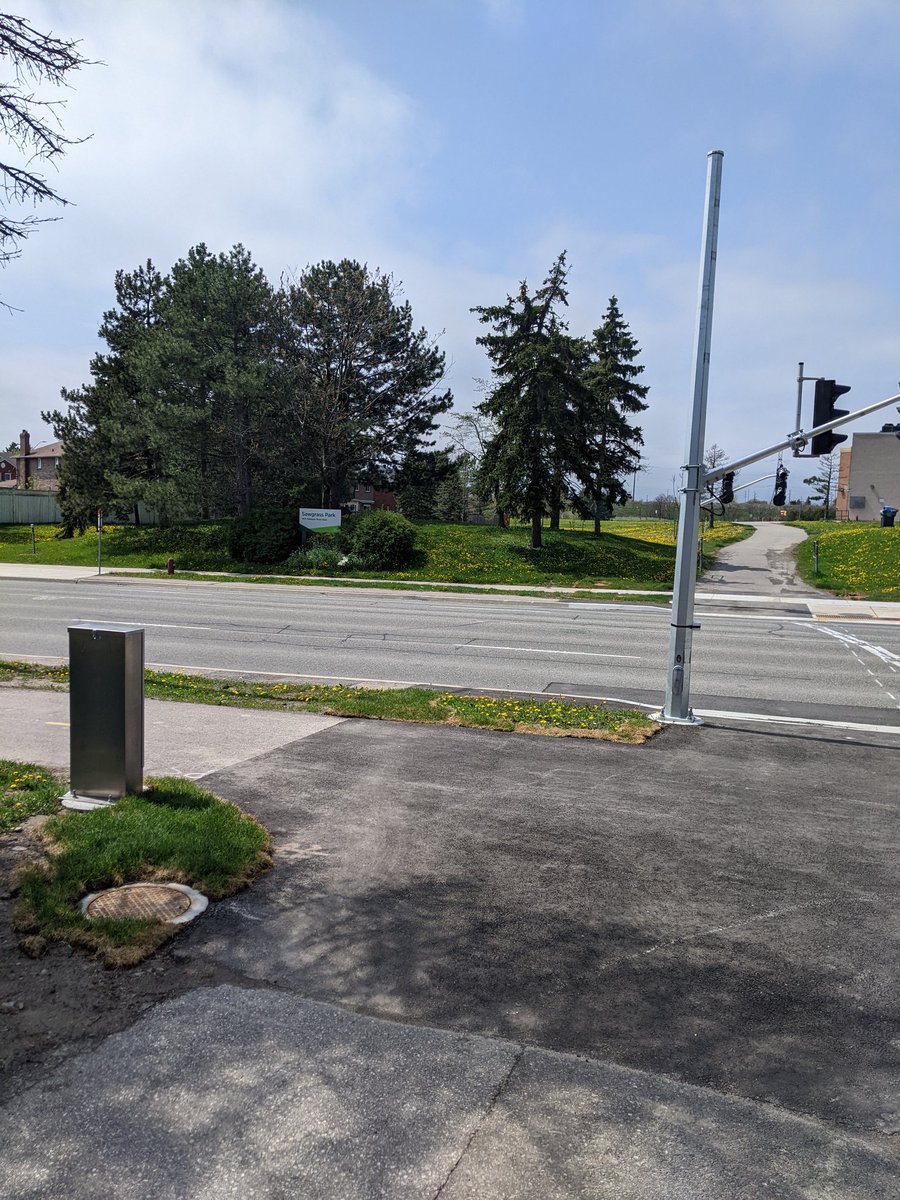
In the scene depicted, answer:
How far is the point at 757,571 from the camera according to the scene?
118 ft

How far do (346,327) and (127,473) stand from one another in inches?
492

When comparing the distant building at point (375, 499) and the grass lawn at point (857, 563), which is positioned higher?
the distant building at point (375, 499)

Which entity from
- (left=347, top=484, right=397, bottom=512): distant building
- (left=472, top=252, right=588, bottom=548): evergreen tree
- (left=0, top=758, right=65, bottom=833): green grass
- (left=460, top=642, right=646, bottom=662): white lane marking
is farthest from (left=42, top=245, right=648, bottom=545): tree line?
(left=347, top=484, right=397, bottom=512): distant building

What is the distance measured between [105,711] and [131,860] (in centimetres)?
141

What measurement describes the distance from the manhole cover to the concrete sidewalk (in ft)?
0.55

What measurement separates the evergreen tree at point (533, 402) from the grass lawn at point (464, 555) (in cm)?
231

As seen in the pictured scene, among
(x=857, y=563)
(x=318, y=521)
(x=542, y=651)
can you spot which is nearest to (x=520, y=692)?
(x=542, y=651)

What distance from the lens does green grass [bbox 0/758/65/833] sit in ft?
19.6

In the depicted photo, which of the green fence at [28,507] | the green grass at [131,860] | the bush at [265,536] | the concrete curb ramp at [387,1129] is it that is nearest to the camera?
the concrete curb ramp at [387,1129]

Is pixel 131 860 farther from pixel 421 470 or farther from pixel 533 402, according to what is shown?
pixel 421 470

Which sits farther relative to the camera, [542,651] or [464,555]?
[464,555]

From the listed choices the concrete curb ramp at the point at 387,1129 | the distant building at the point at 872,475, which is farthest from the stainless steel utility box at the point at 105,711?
the distant building at the point at 872,475

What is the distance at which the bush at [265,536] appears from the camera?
3475cm

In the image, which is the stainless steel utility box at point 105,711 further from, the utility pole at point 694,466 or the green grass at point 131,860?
the utility pole at point 694,466
